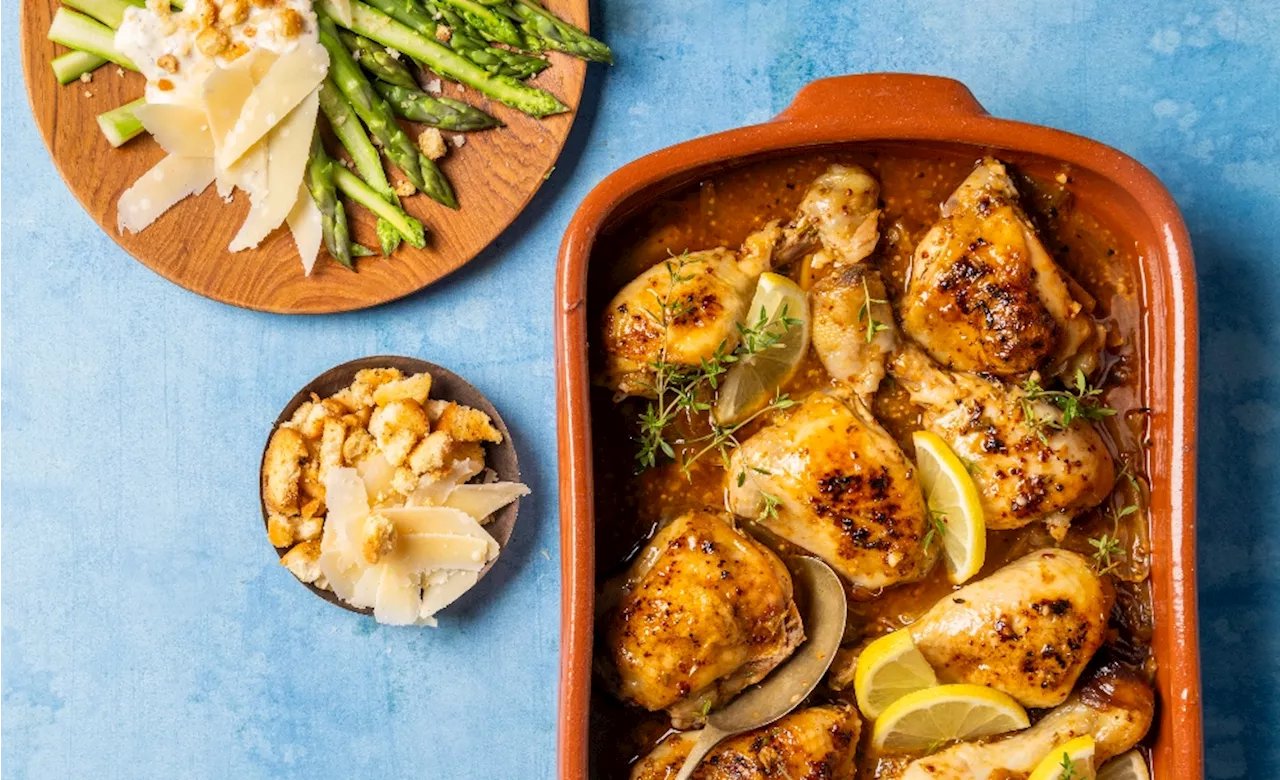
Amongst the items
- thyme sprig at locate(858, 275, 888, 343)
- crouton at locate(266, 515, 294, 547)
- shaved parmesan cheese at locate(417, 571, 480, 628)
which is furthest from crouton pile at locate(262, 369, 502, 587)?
thyme sprig at locate(858, 275, 888, 343)

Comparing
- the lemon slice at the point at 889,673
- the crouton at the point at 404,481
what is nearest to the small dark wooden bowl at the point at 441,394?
the crouton at the point at 404,481

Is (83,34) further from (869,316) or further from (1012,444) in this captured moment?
(1012,444)

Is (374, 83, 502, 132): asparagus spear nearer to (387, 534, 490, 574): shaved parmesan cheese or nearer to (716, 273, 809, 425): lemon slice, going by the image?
(716, 273, 809, 425): lemon slice

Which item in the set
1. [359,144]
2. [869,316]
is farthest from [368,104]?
[869,316]

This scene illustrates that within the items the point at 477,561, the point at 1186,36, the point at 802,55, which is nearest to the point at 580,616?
the point at 477,561

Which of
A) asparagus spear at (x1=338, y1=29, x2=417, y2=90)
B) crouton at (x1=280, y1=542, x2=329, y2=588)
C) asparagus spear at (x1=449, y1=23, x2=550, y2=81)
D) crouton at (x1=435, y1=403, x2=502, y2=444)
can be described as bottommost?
crouton at (x1=280, y1=542, x2=329, y2=588)

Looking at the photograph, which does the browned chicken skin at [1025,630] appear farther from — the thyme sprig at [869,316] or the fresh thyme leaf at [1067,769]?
the thyme sprig at [869,316]

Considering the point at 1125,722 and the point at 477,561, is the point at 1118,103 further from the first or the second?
the point at 477,561
